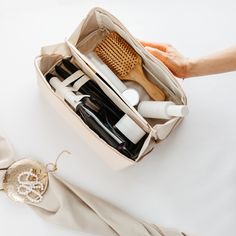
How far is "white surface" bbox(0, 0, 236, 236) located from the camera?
99 centimetres

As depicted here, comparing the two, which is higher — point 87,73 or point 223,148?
point 87,73

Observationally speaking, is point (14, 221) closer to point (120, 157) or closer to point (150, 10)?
point (120, 157)

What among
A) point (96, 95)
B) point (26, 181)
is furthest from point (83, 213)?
point (96, 95)

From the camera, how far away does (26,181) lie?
965 millimetres

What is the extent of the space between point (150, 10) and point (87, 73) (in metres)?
0.27

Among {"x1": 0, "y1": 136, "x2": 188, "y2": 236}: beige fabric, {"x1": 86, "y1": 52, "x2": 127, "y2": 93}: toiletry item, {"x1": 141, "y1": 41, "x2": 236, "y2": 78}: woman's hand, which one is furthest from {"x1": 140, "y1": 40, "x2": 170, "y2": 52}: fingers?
{"x1": 0, "y1": 136, "x2": 188, "y2": 236}: beige fabric

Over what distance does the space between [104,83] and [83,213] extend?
30 centimetres

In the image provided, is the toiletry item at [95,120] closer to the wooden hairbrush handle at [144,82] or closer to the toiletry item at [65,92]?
the toiletry item at [65,92]

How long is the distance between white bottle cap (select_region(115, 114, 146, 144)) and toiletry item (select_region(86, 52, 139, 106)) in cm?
4

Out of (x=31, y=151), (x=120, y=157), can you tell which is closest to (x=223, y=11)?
(x=120, y=157)

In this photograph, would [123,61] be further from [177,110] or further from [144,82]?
[177,110]

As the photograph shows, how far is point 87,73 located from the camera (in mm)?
915

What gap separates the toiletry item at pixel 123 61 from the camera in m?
0.92

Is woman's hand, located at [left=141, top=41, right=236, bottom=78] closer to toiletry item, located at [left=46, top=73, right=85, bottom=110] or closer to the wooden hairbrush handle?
the wooden hairbrush handle
